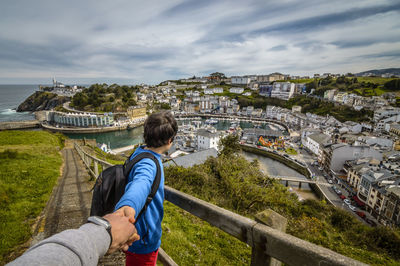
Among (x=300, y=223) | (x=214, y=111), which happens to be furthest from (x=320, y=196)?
(x=214, y=111)

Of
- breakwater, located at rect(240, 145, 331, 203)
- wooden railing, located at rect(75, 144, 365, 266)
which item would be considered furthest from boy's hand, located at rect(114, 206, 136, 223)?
breakwater, located at rect(240, 145, 331, 203)

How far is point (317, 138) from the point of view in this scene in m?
33.3

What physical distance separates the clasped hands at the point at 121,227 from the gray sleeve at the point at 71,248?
0.05 meters

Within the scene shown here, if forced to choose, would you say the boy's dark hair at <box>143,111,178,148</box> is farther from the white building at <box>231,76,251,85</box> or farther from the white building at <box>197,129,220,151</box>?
the white building at <box>231,76,251,85</box>

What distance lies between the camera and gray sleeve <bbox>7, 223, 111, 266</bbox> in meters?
0.50

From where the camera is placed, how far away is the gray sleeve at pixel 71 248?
50 cm

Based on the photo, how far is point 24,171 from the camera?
614 cm

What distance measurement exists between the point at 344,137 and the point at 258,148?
17.1 meters

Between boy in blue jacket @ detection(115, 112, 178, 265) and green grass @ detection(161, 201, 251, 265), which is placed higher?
boy in blue jacket @ detection(115, 112, 178, 265)

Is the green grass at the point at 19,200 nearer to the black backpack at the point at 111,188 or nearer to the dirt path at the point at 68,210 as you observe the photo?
the dirt path at the point at 68,210

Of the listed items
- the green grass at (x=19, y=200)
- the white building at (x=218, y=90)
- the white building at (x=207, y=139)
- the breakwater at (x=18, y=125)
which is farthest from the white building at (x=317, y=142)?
the white building at (x=218, y=90)

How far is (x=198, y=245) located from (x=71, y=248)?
10.3ft

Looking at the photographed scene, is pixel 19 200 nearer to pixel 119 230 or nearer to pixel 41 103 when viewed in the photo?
pixel 119 230

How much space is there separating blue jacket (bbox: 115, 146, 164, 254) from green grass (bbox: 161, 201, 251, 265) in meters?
1.45
